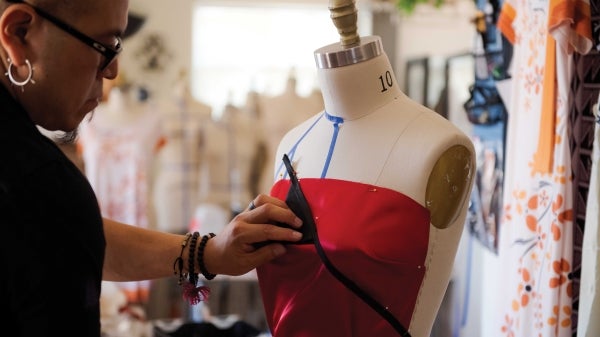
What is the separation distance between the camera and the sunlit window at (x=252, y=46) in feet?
19.6

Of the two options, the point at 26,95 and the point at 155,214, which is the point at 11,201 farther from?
the point at 155,214

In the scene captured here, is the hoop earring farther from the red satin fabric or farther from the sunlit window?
the sunlit window

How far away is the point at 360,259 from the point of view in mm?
1241

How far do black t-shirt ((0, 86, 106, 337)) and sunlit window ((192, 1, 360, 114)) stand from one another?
4.97m

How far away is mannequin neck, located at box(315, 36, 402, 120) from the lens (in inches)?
53.6

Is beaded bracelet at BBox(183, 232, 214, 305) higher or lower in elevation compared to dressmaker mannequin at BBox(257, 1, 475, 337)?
lower

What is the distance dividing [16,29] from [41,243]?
33 cm

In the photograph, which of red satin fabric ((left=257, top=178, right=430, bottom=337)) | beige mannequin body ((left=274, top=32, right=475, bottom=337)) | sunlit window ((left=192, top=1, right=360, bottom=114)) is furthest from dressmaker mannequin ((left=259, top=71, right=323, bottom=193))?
red satin fabric ((left=257, top=178, right=430, bottom=337))

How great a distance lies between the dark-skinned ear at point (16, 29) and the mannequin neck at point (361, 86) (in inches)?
20.7

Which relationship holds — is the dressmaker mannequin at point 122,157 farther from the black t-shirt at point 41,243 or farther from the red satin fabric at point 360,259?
the black t-shirt at point 41,243

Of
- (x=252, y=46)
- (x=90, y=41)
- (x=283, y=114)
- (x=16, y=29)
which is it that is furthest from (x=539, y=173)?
(x=252, y=46)

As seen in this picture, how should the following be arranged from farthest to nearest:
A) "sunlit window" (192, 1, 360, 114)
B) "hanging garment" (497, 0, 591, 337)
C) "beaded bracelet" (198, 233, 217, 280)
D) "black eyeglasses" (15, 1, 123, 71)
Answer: "sunlit window" (192, 1, 360, 114) < "hanging garment" (497, 0, 591, 337) < "beaded bracelet" (198, 233, 217, 280) < "black eyeglasses" (15, 1, 123, 71)

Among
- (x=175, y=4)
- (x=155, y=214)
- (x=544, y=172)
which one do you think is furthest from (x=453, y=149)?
(x=175, y=4)

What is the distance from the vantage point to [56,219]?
103 cm
